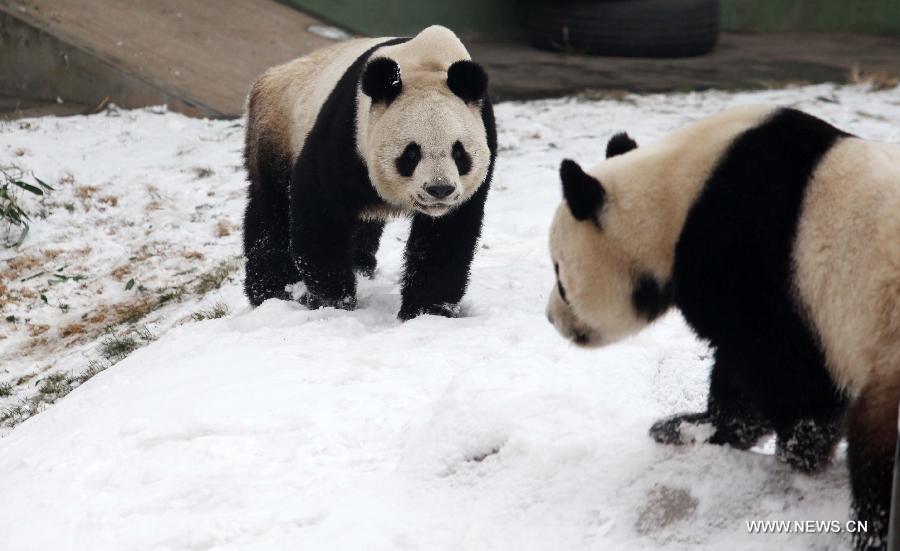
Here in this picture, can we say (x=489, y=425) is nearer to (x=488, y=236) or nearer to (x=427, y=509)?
(x=427, y=509)

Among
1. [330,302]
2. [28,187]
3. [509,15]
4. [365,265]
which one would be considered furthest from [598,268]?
[509,15]

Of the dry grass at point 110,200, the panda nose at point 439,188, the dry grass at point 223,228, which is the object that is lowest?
the dry grass at point 110,200

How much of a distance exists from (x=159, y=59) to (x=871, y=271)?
8.48 metres

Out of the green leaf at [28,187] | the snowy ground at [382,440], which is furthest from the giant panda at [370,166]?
the green leaf at [28,187]

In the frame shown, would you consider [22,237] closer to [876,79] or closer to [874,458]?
[874,458]

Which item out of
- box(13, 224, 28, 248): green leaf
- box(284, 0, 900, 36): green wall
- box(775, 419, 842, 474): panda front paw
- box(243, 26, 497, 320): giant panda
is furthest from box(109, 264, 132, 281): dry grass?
box(284, 0, 900, 36): green wall

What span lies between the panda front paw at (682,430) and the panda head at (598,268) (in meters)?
0.29

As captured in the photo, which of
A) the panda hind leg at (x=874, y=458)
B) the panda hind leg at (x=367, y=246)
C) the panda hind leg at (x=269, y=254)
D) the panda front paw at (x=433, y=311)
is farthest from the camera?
the panda hind leg at (x=367, y=246)

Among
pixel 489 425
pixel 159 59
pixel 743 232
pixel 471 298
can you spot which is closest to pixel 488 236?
pixel 471 298

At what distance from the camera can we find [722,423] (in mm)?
3053

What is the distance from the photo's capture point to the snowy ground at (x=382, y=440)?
2.76 meters

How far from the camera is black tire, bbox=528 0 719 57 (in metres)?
→ 11.7

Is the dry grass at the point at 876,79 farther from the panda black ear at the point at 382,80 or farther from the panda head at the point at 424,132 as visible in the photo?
the panda black ear at the point at 382,80

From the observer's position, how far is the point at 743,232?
265 centimetres
